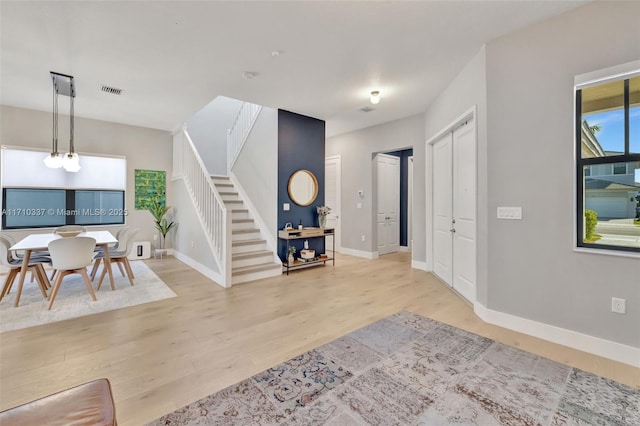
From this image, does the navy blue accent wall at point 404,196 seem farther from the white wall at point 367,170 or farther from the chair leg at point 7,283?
the chair leg at point 7,283

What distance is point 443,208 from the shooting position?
4.50m

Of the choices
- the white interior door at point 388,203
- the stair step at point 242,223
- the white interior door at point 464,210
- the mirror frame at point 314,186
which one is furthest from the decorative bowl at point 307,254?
the white interior door at point 464,210

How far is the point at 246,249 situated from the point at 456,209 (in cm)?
352

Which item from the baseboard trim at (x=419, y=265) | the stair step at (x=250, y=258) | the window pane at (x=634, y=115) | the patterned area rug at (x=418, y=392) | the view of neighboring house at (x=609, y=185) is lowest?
the patterned area rug at (x=418, y=392)

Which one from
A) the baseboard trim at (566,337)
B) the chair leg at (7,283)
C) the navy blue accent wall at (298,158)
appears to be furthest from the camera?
the navy blue accent wall at (298,158)

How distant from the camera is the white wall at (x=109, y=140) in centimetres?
491

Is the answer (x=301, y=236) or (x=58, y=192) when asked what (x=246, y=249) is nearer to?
(x=301, y=236)

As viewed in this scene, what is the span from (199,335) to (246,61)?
3049 millimetres

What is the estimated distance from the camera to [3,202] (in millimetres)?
4848

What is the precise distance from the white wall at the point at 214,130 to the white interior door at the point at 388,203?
404cm

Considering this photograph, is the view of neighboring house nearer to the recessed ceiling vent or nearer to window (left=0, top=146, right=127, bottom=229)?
the recessed ceiling vent

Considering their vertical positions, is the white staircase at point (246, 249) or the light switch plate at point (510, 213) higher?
→ the light switch plate at point (510, 213)

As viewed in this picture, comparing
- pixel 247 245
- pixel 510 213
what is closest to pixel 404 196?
pixel 247 245

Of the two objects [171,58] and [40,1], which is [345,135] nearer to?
[171,58]
